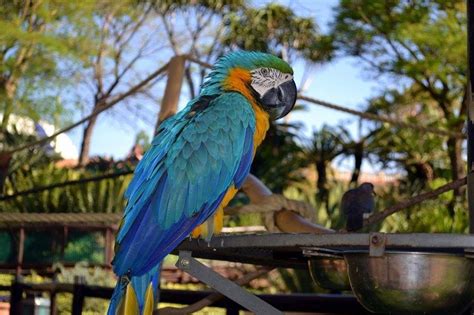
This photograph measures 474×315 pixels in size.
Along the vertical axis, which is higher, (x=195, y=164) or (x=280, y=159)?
(x=280, y=159)

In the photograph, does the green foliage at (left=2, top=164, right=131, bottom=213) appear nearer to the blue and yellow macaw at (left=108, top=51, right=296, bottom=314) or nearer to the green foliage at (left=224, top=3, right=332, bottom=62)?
the blue and yellow macaw at (left=108, top=51, right=296, bottom=314)

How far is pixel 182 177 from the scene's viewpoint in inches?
41.0

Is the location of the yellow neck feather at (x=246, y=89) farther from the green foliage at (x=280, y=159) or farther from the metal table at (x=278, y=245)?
the green foliage at (x=280, y=159)

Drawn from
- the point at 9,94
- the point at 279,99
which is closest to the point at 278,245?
the point at 279,99

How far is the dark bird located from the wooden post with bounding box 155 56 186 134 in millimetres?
825

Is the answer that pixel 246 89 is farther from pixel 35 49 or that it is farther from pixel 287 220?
pixel 35 49

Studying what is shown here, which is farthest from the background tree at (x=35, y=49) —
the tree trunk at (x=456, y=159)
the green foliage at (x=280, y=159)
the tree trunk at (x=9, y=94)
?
the tree trunk at (x=456, y=159)

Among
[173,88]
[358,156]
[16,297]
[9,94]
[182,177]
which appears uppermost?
[9,94]

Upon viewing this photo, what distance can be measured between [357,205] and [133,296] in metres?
0.70

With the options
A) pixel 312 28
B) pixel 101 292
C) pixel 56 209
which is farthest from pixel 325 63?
pixel 101 292

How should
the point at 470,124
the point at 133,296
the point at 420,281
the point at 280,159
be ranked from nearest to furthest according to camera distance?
the point at 420,281
the point at 133,296
the point at 470,124
the point at 280,159

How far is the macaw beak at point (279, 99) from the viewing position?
4.07ft

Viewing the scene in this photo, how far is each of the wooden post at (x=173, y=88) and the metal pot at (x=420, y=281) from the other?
1.51 m

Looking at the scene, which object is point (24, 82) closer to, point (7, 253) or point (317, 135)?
point (317, 135)
